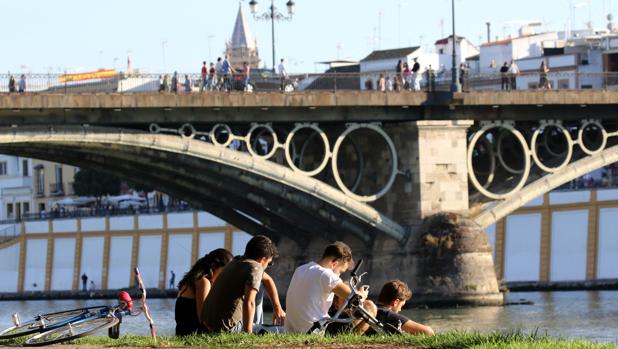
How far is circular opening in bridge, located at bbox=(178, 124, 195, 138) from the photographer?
49.6 m

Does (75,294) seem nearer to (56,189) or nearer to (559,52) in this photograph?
(559,52)

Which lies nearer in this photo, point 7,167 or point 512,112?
point 512,112

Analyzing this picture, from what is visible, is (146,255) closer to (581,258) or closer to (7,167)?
(581,258)

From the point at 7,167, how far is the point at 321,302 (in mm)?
109019

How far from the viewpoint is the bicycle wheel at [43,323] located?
75.0 ft

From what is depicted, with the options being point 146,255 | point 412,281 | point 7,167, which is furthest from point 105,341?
point 7,167

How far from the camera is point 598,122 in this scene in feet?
187

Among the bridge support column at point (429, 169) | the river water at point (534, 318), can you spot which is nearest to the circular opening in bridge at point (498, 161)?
the bridge support column at point (429, 169)

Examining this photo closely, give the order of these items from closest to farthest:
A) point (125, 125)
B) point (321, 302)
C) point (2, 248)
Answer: point (321, 302) < point (125, 125) < point (2, 248)

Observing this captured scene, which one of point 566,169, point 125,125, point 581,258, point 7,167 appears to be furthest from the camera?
point 7,167

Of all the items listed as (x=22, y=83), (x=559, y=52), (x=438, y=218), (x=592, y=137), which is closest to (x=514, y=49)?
(x=559, y=52)

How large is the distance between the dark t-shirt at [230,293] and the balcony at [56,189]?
106 metres

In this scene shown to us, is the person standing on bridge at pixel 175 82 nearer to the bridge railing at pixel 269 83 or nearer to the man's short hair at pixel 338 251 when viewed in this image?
the bridge railing at pixel 269 83

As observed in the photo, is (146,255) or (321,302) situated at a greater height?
(321,302)
